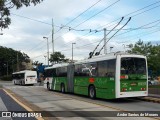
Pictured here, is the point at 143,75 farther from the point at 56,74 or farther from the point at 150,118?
the point at 56,74

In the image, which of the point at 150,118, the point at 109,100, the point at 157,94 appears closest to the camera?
the point at 150,118

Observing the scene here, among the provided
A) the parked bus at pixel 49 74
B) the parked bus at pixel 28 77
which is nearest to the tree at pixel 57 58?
the parked bus at pixel 28 77

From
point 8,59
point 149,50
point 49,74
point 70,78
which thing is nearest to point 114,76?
point 70,78

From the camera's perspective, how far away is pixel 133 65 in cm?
2273

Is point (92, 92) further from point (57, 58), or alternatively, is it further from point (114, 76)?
point (57, 58)

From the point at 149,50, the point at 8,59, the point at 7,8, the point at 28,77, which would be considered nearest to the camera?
the point at 7,8

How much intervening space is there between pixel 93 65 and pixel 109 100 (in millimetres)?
2629

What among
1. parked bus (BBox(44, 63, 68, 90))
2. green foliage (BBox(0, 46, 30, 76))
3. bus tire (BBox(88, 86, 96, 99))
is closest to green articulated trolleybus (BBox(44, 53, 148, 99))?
bus tire (BBox(88, 86, 96, 99))

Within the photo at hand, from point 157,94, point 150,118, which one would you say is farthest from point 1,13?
point 157,94

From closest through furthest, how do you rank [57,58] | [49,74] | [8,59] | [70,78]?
[70,78] < [49,74] < [57,58] < [8,59]

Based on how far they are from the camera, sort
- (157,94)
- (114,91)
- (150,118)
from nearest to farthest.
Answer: (150,118) < (114,91) < (157,94)

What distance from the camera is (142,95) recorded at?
2267 cm

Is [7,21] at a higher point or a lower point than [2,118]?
higher

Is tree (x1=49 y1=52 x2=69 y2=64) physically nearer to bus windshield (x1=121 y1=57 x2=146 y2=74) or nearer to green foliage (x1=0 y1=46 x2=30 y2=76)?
green foliage (x1=0 y1=46 x2=30 y2=76)
